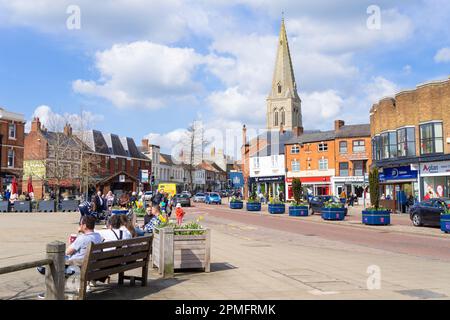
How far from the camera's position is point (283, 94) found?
10894 centimetres

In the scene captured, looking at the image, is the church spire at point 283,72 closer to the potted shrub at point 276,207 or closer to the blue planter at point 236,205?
the blue planter at point 236,205

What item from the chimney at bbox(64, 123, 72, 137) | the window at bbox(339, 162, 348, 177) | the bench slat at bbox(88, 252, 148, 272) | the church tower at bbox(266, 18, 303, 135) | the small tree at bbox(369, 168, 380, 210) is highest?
the church tower at bbox(266, 18, 303, 135)

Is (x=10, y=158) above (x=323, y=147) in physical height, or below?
below

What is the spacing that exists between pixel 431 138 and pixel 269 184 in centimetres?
4227

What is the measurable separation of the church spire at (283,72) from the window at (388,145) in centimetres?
6806

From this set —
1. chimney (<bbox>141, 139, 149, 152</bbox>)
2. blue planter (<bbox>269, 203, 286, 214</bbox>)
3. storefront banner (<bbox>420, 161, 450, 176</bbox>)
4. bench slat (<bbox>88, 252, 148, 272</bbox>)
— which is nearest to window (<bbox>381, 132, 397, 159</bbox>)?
storefront banner (<bbox>420, 161, 450, 176</bbox>)

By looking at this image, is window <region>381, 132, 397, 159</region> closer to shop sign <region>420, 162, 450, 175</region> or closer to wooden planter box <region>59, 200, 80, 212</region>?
shop sign <region>420, 162, 450, 175</region>

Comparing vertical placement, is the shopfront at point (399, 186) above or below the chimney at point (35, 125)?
below

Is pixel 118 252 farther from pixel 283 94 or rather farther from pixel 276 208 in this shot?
pixel 283 94

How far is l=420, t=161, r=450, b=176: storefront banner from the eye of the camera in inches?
1330

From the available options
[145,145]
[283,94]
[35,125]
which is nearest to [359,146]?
[35,125]

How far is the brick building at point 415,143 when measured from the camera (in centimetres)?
3431

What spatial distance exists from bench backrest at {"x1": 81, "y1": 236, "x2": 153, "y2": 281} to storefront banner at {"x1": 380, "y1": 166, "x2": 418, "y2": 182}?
107 feet

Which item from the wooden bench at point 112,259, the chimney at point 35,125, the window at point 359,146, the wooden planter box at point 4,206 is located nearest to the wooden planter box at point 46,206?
the wooden planter box at point 4,206
